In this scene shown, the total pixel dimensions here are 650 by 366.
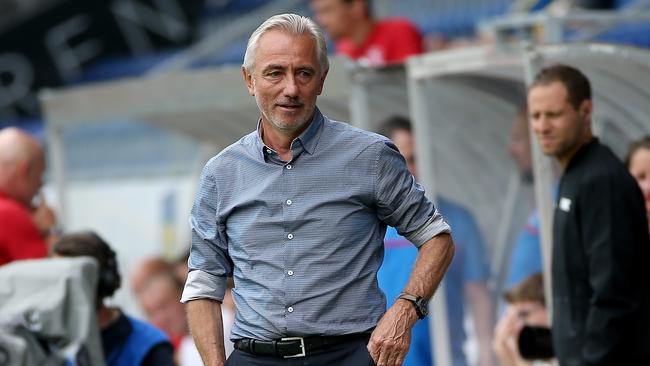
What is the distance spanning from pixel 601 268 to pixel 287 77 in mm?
1791

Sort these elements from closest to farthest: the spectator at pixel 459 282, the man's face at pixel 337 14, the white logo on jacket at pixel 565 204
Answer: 1. the white logo on jacket at pixel 565 204
2. the spectator at pixel 459 282
3. the man's face at pixel 337 14

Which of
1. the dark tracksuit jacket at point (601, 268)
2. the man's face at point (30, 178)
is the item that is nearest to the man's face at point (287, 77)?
the dark tracksuit jacket at point (601, 268)

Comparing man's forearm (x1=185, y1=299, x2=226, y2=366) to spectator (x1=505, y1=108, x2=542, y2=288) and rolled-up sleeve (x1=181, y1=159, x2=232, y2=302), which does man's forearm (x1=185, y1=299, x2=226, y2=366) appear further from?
spectator (x1=505, y1=108, x2=542, y2=288)

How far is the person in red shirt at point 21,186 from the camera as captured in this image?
21.3 feet

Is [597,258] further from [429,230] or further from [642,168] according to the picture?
[429,230]

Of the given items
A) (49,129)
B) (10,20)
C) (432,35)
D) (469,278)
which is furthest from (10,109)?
(469,278)

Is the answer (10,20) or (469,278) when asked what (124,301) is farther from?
(10,20)

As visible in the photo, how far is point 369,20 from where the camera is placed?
27.5 ft

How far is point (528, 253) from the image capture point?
7078mm

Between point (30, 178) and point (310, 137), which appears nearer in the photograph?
point (310, 137)

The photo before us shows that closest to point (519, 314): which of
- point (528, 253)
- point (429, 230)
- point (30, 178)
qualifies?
point (528, 253)

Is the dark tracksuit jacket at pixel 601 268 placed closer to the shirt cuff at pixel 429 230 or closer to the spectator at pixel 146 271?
the shirt cuff at pixel 429 230

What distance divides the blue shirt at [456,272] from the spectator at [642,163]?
1115 millimetres

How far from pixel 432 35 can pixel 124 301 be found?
415cm
